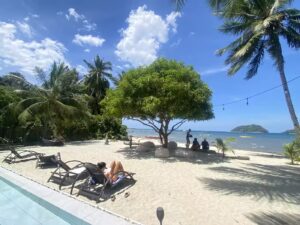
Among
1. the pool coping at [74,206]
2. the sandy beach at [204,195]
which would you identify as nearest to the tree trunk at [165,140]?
the sandy beach at [204,195]

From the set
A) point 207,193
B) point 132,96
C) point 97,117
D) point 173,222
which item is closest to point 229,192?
point 207,193

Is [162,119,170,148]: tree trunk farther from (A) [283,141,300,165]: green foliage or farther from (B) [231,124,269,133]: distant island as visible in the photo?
(B) [231,124,269,133]: distant island

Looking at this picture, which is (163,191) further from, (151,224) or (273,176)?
(273,176)

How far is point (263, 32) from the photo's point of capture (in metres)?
16.0

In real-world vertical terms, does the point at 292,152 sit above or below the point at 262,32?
below

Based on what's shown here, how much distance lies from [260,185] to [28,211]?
7.36 metres

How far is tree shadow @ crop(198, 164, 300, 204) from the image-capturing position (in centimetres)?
817

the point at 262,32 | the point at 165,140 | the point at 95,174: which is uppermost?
the point at 262,32

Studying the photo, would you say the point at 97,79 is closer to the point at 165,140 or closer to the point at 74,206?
the point at 165,140

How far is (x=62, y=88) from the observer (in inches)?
1011

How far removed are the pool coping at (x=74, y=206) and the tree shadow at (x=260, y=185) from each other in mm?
3830

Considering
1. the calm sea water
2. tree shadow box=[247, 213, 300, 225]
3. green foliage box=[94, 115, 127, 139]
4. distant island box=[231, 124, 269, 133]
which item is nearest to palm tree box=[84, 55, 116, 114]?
green foliage box=[94, 115, 127, 139]

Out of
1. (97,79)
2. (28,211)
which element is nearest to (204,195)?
(28,211)

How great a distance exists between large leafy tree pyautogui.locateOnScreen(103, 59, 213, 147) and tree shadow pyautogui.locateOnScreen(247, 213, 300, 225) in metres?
9.22
